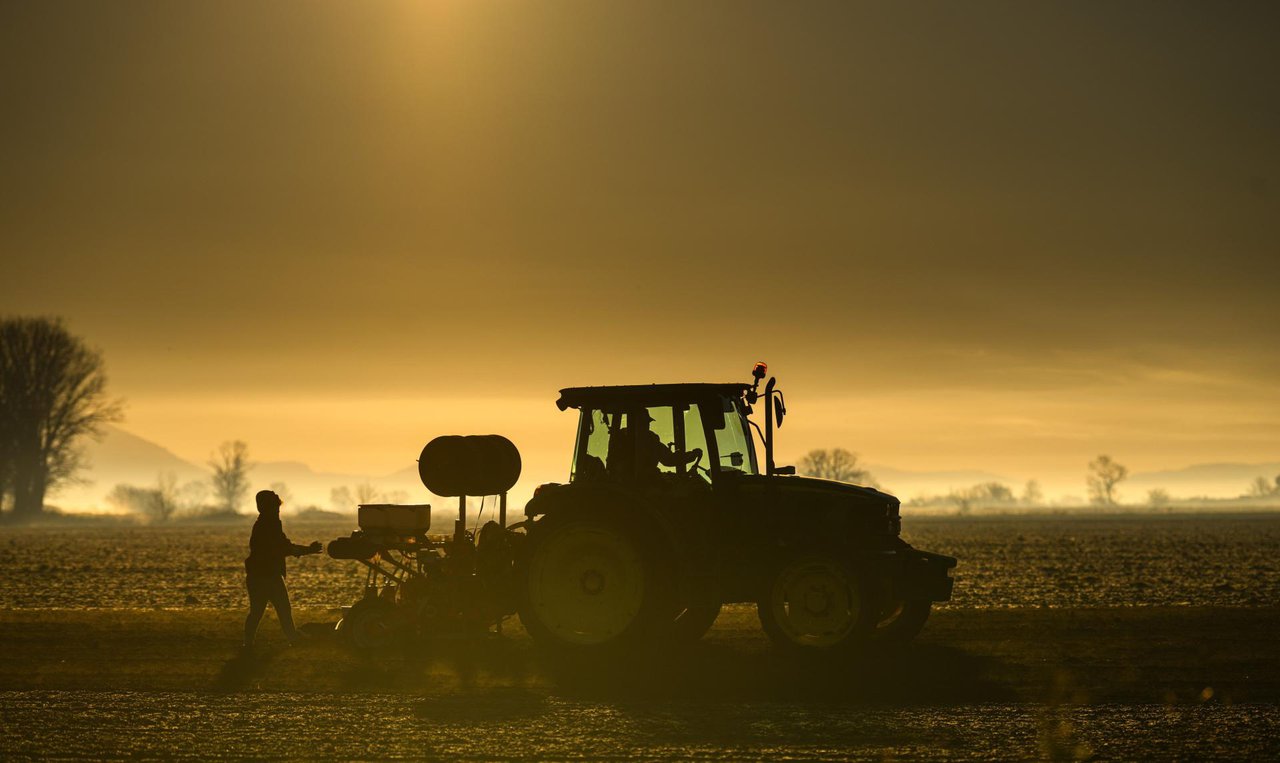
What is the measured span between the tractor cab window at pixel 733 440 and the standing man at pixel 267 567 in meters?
5.11

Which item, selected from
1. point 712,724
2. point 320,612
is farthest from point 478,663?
point 320,612

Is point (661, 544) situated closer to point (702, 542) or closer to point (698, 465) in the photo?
point (702, 542)

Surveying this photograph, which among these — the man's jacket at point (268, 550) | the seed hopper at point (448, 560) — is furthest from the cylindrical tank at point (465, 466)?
the man's jacket at point (268, 550)

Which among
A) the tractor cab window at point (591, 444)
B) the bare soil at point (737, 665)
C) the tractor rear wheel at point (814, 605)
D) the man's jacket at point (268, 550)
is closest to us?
the bare soil at point (737, 665)

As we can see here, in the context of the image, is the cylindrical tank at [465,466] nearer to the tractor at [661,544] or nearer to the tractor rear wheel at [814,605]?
the tractor at [661,544]

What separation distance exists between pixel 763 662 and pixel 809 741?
3935mm

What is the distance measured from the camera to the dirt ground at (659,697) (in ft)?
30.3

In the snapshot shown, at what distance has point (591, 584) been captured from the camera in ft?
44.1

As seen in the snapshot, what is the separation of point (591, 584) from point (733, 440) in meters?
2.32

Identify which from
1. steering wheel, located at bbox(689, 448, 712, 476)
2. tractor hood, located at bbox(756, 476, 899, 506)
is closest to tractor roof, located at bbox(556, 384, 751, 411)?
steering wheel, located at bbox(689, 448, 712, 476)

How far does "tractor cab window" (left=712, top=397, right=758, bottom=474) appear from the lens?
13539 millimetres

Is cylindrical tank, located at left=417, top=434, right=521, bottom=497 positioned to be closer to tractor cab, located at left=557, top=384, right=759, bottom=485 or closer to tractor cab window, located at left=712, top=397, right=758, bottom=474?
tractor cab, located at left=557, top=384, right=759, bottom=485

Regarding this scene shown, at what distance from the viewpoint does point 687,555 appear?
13.3m

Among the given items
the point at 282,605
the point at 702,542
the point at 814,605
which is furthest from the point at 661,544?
the point at 282,605
